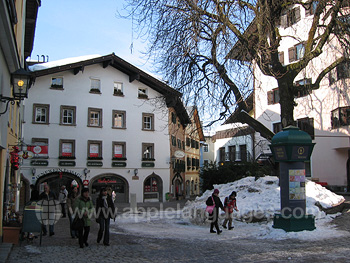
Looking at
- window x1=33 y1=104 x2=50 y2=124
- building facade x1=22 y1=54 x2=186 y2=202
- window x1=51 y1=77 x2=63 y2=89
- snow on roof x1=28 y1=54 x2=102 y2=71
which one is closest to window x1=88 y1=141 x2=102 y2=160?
building facade x1=22 y1=54 x2=186 y2=202

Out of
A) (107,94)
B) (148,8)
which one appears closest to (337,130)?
(107,94)

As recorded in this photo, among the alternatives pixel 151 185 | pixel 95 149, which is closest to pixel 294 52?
pixel 151 185

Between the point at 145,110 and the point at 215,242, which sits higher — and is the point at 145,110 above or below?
above

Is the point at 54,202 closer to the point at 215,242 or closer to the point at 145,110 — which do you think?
A: the point at 215,242

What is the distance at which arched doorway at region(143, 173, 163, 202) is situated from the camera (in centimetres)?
3856

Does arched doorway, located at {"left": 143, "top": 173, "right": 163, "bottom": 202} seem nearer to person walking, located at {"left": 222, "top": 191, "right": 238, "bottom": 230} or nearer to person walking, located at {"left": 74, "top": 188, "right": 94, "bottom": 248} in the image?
person walking, located at {"left": 222, "top": 191, "right": 238, "bottom": 230}

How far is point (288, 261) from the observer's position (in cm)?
859

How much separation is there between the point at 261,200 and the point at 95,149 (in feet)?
74.7

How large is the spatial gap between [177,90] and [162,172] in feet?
75.9

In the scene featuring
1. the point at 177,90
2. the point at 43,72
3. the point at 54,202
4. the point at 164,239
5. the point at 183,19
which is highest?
the point at 43,72

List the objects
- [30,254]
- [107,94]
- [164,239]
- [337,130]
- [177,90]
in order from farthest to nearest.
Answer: [107,94], [337,130], [177,90], [164,239], [30,254]

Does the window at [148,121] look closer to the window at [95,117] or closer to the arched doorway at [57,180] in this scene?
the window at [95,117]

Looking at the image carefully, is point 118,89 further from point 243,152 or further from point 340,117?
point 340,117

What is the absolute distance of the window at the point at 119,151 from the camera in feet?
121
